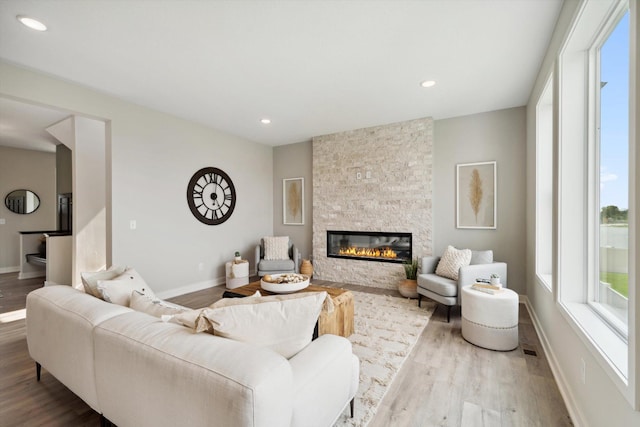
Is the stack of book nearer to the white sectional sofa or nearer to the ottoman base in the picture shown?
the ottoman base

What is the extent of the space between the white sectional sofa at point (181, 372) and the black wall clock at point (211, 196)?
286 cm

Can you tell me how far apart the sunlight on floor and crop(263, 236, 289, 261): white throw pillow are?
10.3 ft

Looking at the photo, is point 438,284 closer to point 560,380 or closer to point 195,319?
point 560,380

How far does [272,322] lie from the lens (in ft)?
4.28

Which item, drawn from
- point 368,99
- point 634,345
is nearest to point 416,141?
point 368,99

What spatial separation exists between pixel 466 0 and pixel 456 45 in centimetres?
53

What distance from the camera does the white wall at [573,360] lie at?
121cm

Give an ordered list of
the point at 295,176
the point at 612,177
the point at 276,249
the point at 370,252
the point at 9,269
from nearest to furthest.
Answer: the point at 612,177, the point at 370,252, the point at 276,249, the point at 295,176, the point at 9,269

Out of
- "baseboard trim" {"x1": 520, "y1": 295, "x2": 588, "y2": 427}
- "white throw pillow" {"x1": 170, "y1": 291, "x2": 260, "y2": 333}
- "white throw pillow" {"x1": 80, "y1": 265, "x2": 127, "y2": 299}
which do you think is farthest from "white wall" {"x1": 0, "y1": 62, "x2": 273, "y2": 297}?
"baseboard trim" {"x1": 520, "y1": 295, "x2": 588, "y2": 427}

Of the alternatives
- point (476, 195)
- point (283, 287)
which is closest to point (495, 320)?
point (283, 287)

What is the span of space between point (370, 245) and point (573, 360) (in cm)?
326

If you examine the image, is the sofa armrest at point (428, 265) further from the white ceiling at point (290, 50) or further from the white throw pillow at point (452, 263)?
the white ceiling at point (290, 50)

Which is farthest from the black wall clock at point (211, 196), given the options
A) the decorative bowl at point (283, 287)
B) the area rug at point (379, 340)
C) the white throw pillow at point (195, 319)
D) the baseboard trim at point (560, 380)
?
the baseboard trim at point (560, 380)

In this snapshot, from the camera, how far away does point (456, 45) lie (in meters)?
2.40
